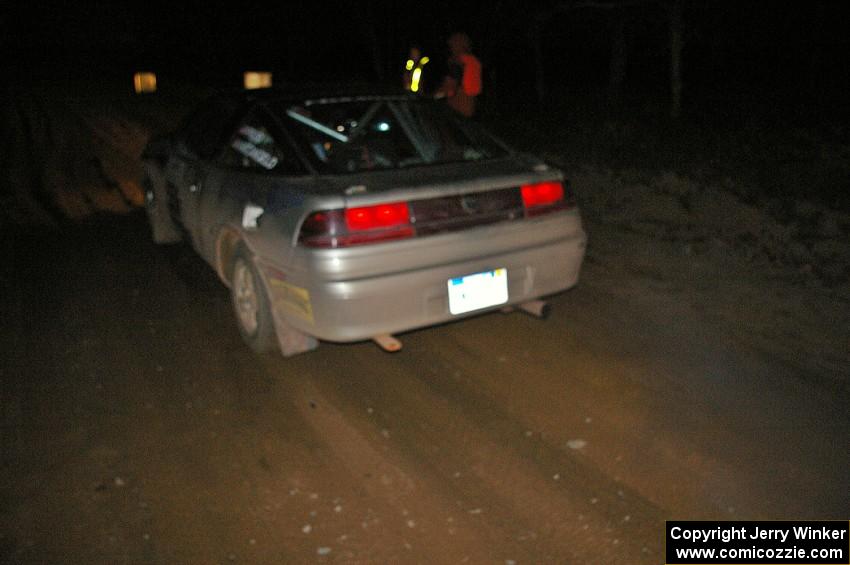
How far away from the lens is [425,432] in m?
3.75

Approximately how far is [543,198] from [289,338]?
1.71 m

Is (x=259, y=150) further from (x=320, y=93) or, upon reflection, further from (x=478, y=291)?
(x=478, y=291)

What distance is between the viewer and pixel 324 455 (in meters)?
3.56

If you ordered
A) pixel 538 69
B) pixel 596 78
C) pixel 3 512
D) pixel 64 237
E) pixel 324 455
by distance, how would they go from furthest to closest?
pixel 596 78 → pixel 538 69 → pixel 64 237 → pixel 324 455 → pixel 3 512

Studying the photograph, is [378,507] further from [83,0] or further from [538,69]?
[83,0]

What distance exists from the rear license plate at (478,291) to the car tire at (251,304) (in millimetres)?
1143

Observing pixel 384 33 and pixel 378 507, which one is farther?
pixel 384 33

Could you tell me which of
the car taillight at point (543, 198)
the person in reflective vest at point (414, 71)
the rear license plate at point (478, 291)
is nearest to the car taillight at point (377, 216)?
the rear license plate at point (478, 291)

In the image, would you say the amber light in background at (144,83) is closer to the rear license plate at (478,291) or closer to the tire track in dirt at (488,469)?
the tire track in dirt at (488,469)

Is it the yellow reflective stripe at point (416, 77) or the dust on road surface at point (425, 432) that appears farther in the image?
the yellow reflective stripe at point (416, 77)

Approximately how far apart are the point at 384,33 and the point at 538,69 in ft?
41.1

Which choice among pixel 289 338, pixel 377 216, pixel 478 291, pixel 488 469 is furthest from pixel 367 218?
pixel 488 469

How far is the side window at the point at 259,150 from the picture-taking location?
4.37 m

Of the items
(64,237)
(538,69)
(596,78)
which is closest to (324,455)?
(64,237)
